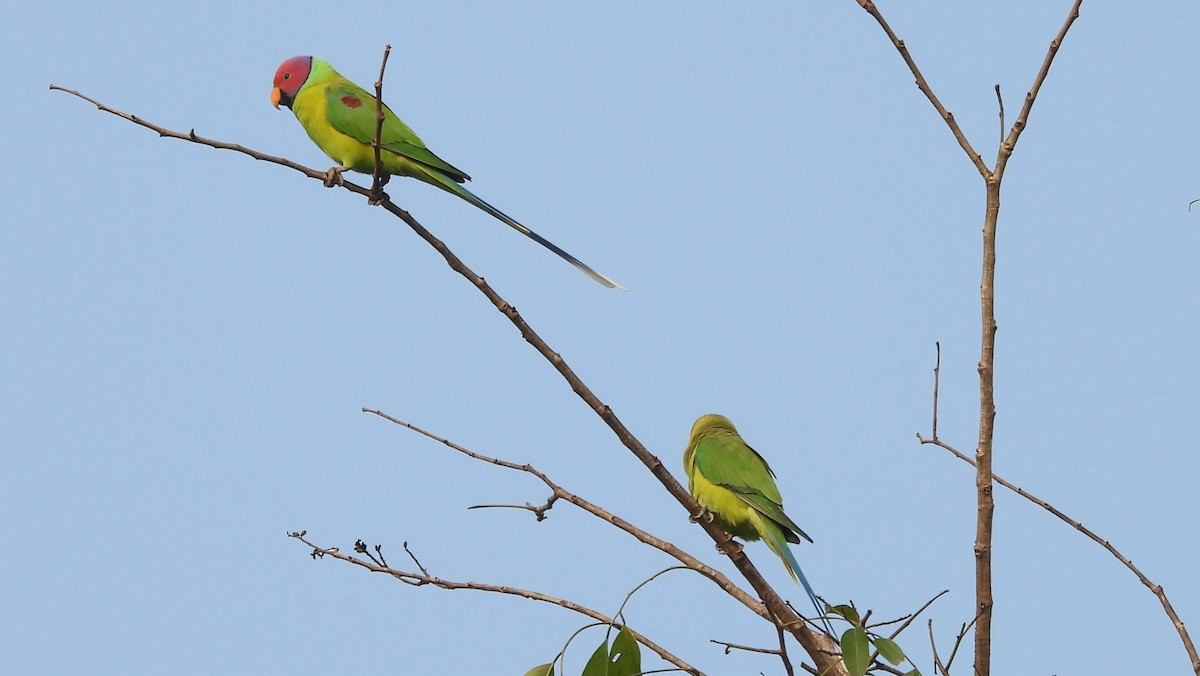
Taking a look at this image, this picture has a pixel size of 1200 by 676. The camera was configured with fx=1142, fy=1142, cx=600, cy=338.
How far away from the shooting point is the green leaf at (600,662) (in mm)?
2357

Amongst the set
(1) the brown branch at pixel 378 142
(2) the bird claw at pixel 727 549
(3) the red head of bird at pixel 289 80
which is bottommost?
(2) the bird claw at pixel 727 549

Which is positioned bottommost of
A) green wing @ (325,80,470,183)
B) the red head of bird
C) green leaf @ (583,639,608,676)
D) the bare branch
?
green leaf @ (583,639,608,676)

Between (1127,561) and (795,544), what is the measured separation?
1.93 m

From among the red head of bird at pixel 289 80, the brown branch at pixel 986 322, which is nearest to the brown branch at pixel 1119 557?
the brown branch at pixel 986 322

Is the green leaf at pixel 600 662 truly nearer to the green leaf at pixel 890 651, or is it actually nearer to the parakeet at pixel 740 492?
the green leaf at pixel 890 651

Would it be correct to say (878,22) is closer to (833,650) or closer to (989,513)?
(989,513)

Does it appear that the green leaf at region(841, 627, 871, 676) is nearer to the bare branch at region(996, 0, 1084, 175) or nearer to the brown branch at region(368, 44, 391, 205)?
the bare branch at region(996, 0, 1084, 175)

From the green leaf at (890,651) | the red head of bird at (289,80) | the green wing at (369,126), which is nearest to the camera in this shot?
the green leaf at (890,651)

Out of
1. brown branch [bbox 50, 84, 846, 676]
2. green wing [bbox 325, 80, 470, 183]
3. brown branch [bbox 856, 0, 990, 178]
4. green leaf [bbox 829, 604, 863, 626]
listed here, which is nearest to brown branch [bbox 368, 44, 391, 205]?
brown branch [bbox 50, 84, 846, 676]

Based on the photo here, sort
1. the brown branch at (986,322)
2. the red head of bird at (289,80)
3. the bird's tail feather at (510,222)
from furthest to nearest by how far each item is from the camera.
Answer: the red head of bird at (289,80), the bird's tail feather at (510,222), the brown branch at (986,322)

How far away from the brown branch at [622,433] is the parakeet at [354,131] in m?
0.85

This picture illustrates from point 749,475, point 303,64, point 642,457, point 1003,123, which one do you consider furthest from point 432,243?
point 303,64

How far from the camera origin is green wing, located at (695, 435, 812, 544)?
13.4ft

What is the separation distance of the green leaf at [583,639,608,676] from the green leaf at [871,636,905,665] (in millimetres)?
547
